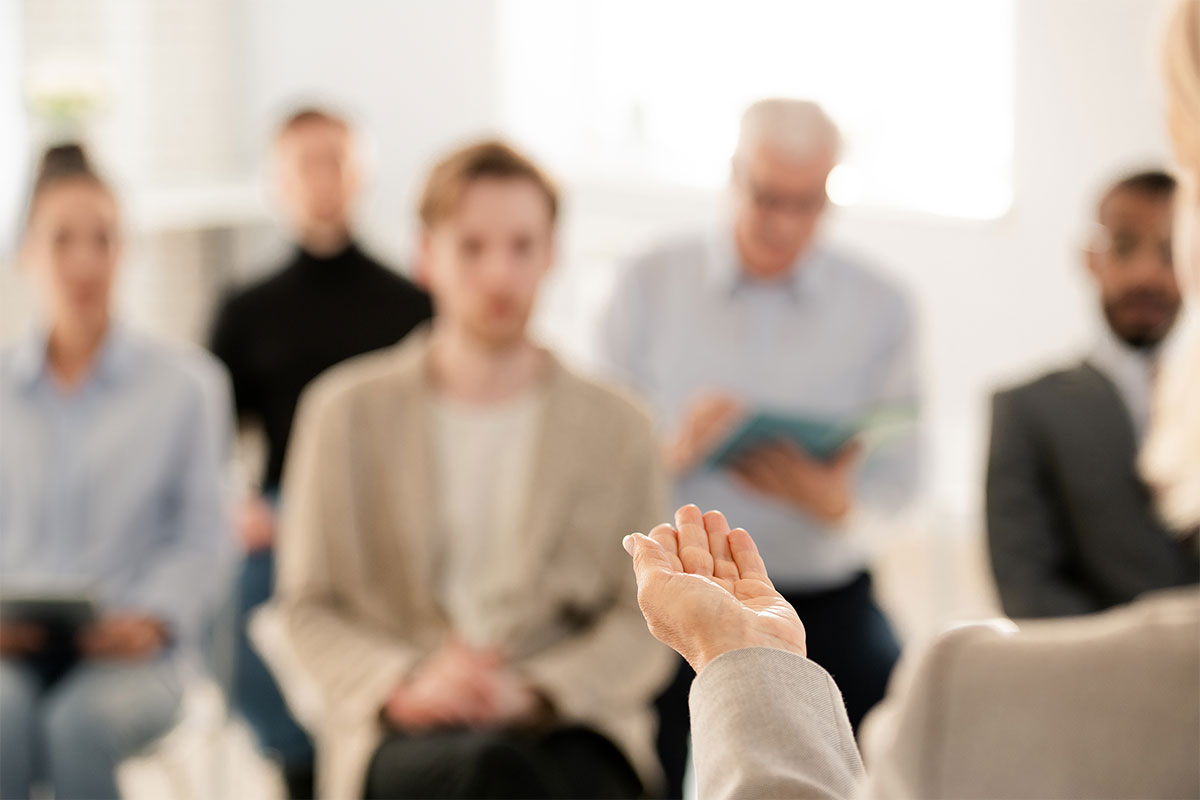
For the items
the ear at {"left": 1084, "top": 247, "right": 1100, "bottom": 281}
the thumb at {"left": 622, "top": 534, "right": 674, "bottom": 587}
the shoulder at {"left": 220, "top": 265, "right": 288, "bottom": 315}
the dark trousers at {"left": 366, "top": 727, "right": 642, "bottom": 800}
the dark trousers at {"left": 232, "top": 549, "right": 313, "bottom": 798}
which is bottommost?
the dark trousers at {"left": 232, "top": 549, "right": 313, "bottom": 798}

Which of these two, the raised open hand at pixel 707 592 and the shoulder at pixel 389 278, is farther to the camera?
the shoulder at pixel 389 278

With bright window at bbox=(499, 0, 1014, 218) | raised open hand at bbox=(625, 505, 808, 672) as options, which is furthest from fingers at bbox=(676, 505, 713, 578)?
bright window at bbox=(499, 0, 1014, 218)

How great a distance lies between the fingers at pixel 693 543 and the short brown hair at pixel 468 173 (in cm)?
132

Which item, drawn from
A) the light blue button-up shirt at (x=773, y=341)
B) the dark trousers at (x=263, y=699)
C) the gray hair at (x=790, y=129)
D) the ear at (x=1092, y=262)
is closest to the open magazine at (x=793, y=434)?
the light blue button-up shirt at (x=773, y=341)

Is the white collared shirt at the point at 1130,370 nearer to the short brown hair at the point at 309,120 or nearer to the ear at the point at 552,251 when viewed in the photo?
the ear at the point at 552,251

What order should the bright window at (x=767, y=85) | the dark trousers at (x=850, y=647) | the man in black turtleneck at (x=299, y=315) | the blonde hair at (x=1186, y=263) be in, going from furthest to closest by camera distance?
the bright window at (x=767, y=85)
the man in black turtleneck at (x=299, y=315)
the dark trousers at (x=850, y=647)
the blonde hair at (x=1186, y=263)

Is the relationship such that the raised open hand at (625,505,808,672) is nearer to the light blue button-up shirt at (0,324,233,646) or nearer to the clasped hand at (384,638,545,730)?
the clasped hand at (384,638,545,730)

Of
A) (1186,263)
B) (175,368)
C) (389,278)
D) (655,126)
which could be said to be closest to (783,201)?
(389,278)

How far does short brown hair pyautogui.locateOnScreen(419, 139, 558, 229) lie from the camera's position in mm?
1969

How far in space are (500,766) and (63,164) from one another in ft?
4.08

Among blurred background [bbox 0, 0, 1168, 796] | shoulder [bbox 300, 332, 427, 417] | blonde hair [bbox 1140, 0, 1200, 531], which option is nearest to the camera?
blonde hair [bbox 1140, 0, 1200, 531]

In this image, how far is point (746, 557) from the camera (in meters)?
0.70

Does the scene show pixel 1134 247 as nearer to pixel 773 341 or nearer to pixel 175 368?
pixel 773 341

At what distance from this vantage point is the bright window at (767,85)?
14.1 feet
